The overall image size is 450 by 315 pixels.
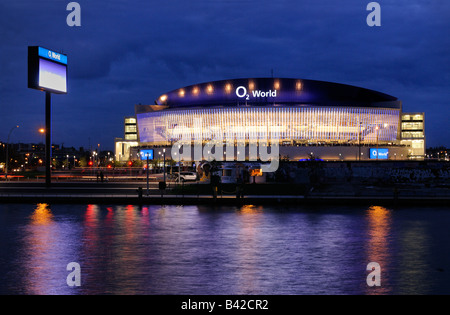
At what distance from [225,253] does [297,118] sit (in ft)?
422

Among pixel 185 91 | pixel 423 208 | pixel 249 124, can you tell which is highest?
pixel 185 91

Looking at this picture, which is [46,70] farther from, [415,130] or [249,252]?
[415,130]

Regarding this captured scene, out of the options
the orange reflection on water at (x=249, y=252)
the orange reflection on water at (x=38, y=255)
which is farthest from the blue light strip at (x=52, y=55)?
the orange reflection on water at (x=249, y=252)

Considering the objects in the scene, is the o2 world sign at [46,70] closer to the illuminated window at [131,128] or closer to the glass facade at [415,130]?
the illuminated window at [131,128]

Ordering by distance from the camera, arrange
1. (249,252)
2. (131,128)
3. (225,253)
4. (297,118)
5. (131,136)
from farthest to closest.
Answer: (131,128) → (131,136) → (297,118) → (249,252) → (225,253)

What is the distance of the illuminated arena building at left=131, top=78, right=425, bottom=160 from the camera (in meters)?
142

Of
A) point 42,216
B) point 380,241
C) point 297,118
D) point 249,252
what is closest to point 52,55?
point 42,216

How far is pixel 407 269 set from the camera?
13352 mm

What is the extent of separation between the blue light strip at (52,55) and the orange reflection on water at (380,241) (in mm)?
43018

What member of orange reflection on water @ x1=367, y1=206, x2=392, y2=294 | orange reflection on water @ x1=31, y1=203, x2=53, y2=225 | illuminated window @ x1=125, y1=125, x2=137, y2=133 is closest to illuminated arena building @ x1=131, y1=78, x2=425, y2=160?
illuminated window @ x1=125, y1=125, x2=137, y2=133

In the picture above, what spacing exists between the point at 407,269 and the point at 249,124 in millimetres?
130262

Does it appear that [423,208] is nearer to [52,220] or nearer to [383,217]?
[383,217]

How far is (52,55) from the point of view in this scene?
5912cm

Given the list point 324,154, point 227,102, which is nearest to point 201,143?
point 227,102
